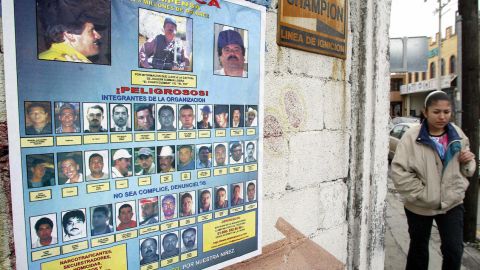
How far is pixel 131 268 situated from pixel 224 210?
451 millimetres

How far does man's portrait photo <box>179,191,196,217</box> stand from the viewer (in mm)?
1420

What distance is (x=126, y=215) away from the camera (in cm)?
126

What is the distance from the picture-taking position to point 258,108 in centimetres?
166

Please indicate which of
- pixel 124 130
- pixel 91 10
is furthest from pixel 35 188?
pixel 91 10

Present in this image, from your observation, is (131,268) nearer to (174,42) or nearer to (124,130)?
(124,130)

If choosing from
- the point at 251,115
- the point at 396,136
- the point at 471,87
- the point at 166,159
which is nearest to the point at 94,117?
the point at 166,159

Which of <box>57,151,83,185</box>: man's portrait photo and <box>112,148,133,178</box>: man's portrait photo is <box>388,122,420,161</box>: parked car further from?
<box>57,151,83,185</box>: man's portrait photo

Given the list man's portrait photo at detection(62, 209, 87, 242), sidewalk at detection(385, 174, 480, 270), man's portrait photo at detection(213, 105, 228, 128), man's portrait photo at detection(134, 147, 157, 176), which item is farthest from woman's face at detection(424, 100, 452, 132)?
man's portrait photo at detection(62, 209, 87, 242)

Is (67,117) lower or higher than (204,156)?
higher

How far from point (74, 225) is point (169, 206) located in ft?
1.15

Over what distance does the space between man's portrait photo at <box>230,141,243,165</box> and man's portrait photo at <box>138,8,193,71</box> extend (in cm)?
39

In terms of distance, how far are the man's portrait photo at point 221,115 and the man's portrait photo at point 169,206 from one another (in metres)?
0.35

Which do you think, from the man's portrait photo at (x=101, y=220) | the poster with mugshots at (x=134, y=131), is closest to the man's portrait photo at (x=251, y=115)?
the poster with mugshots at (x=134, y=131)

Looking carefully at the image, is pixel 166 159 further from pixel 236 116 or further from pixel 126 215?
pixel 236 116
